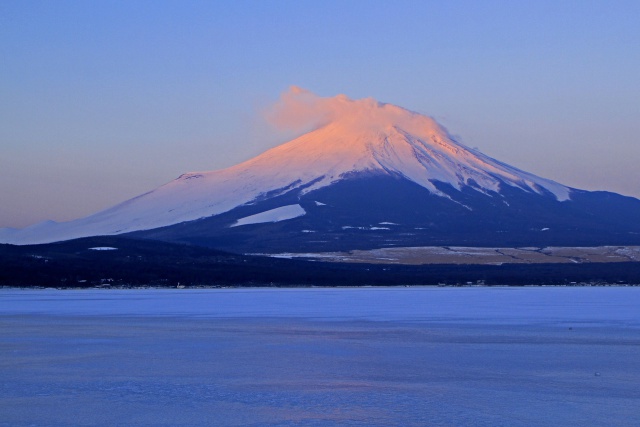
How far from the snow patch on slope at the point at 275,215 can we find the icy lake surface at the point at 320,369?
3487 inches

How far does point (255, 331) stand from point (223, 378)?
7.30 meters

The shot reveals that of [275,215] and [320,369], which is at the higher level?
[275,215]

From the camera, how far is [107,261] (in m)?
56.7

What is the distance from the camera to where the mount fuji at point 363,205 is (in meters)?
102

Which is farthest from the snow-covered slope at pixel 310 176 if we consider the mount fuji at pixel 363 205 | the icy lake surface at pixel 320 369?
the icy lake surface at pixel 320 369

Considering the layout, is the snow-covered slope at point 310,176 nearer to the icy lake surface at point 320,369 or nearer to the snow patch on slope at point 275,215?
the snow patch on slope at point 275,215

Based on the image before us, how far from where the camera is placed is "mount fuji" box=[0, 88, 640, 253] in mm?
101750

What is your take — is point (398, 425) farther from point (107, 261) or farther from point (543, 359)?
point (107, 261)

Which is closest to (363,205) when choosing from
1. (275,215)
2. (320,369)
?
(275,215)

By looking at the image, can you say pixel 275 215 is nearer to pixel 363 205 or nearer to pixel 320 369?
pixel 363 205

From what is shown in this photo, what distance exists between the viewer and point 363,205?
416 feet

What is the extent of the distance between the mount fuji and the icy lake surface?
213 feet

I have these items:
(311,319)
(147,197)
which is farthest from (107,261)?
(147,197)

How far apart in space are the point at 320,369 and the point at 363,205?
112 meters
